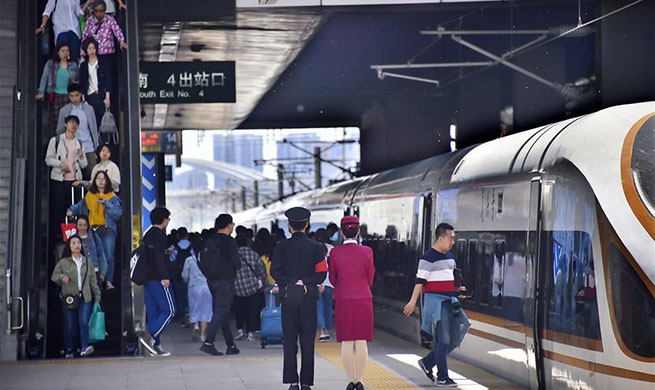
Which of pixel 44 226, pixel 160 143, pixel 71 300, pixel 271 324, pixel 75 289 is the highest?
pixel 160 143

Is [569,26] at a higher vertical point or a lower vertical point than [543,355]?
higher

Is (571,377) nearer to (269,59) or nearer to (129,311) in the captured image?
(129,311)

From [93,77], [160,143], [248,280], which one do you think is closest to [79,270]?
[93,77]

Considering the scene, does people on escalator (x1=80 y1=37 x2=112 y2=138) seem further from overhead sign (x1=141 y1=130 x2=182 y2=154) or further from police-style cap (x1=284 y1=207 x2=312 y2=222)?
overhead sign (x1=141 y1=130 x2=182 y2=154)

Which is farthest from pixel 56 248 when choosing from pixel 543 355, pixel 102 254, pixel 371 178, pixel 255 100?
pixel 255 100

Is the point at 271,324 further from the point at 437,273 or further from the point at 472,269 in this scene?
the point at 437,273

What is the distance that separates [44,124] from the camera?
14594 mm

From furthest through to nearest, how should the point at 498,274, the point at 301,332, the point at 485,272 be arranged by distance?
the point at 485,272 < the point at 498,274 < the point at 301,332

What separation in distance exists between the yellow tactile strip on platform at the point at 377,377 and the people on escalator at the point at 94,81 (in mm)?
3936

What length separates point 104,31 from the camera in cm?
1482

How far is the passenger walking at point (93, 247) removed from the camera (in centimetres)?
1432

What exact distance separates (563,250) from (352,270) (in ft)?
6.06

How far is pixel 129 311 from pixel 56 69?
297 centimetres

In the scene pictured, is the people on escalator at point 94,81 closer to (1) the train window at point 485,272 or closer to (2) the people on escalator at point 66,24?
(2) the people on escalator at point 66,24
